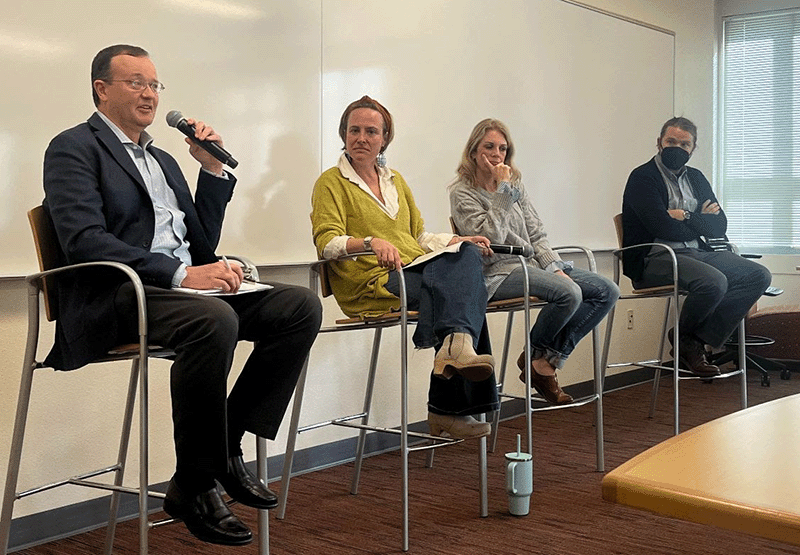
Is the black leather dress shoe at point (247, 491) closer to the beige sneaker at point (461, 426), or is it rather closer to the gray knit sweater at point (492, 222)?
the beige sneaker at point (461, 426)

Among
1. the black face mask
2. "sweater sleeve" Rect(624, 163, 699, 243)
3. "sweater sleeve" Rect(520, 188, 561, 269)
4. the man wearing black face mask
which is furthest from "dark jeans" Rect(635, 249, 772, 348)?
"sweater sleeve" Rect(520, 188, 561, 269)

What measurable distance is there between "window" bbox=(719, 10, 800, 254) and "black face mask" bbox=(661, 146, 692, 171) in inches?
72.5

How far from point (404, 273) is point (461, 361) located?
40 centimetres

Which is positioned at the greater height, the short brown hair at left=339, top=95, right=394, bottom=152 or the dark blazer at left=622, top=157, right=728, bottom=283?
the short brown hair at left=339, top=95, right=394, bottom=152

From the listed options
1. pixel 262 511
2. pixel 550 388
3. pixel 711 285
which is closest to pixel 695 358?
pixel 711 285

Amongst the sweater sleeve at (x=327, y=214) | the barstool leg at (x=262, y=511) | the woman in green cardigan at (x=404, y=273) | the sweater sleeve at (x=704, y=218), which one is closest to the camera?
the barstool leg at (x=262, y=511)

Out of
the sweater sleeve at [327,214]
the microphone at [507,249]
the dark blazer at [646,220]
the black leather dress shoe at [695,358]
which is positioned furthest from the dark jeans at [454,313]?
the black leather dress shoe at [695,358]

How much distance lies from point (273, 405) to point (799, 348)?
4.16 metres

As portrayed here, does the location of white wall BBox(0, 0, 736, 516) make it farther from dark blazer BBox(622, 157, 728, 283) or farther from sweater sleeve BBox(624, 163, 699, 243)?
sweater sleeve BBox(624, 163, 699, 243)

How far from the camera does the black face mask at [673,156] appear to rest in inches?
175

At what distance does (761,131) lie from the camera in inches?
240

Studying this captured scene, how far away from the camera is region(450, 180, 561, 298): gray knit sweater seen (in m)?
3.34

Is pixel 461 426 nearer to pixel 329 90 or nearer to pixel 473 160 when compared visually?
pixel 473 160

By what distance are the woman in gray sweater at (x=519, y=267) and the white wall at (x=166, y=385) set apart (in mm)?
649
